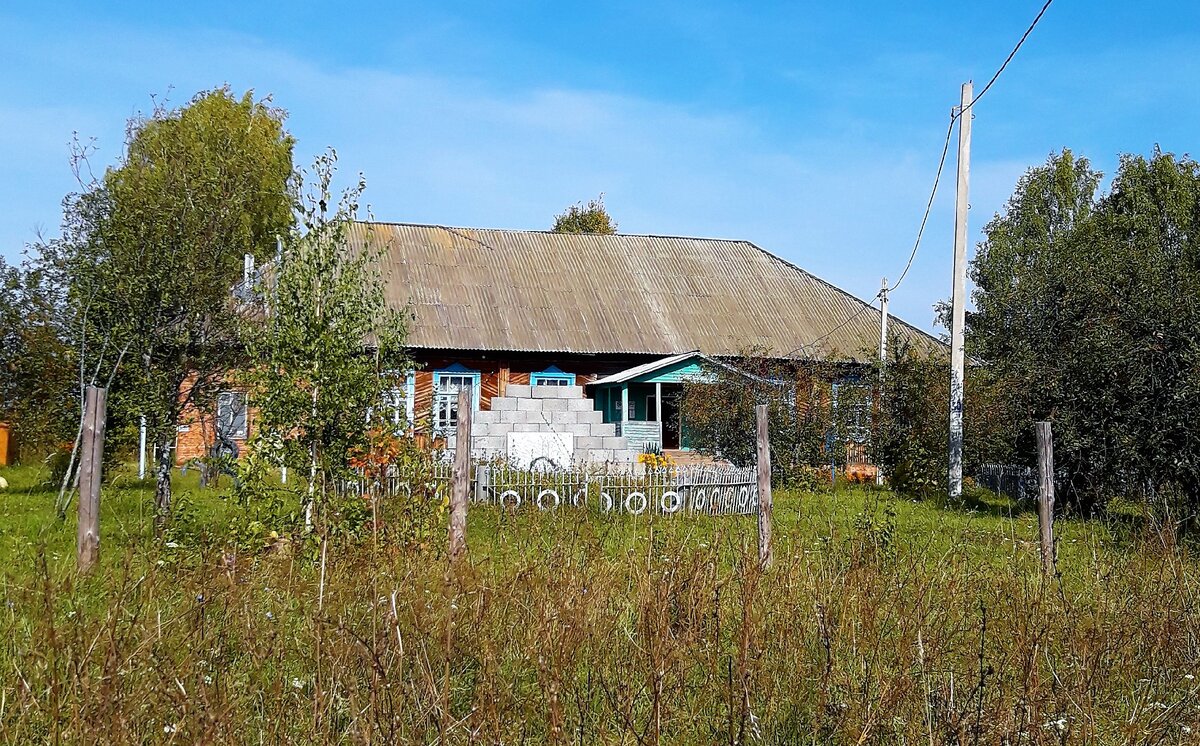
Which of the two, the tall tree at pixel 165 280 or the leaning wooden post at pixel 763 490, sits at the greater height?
the tall tree at pixel 165 280

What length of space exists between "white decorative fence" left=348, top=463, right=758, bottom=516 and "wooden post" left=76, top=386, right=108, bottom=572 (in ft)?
15.3

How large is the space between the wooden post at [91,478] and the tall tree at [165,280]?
4.71 metres

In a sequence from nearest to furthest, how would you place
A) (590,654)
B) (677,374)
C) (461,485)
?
(590,654) < (461,485) < (677,374)

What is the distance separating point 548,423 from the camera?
16.3m

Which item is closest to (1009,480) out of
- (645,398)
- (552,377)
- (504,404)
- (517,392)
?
(517,392)

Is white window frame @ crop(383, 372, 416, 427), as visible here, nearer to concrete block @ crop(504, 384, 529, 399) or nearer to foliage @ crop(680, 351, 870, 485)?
concrete block @ crop(504, 384, 529, 399)

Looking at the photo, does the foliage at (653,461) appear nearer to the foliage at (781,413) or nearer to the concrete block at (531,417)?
the concrete block at (531,417)

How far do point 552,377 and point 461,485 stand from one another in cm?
1611

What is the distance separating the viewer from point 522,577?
474 cm

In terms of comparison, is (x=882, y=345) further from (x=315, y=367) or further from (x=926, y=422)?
(x=315, y=367)

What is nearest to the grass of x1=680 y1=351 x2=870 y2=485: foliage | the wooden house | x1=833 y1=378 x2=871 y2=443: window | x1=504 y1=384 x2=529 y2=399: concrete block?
x1=504 y1=384 x2=529 y2=399: concrete block

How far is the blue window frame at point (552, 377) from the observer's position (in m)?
23.1

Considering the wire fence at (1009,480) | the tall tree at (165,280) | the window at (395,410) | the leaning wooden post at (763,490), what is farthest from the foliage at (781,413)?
the window at (395,410)

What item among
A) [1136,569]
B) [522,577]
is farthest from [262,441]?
[1136,569]
